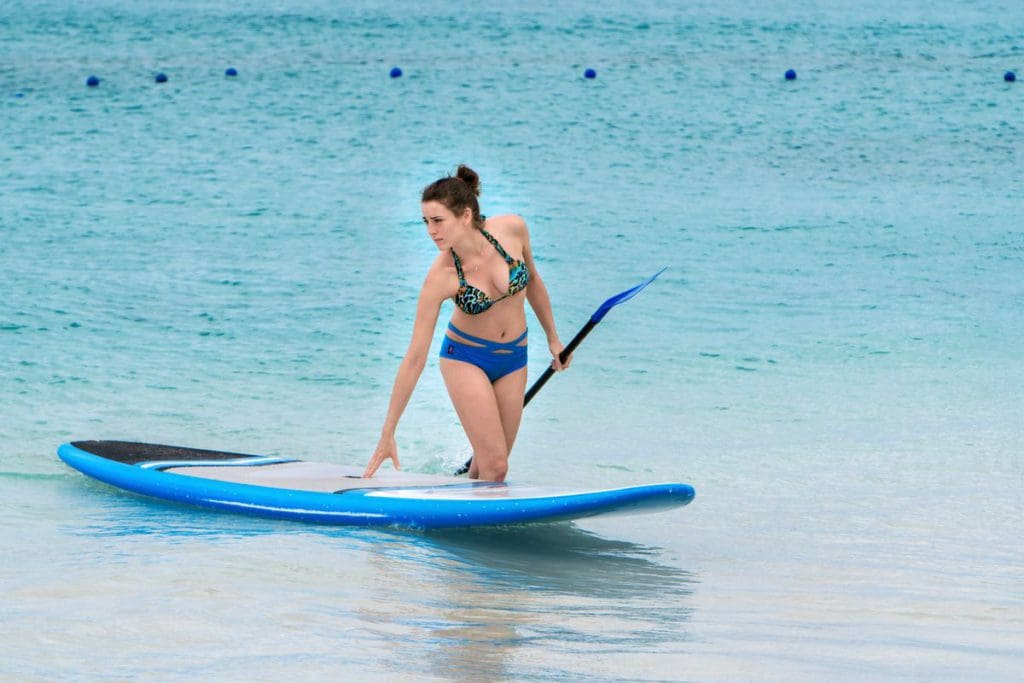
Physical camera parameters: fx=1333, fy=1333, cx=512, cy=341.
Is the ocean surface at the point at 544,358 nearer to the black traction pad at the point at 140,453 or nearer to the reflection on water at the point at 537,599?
the reflection on water at the point at 537,599

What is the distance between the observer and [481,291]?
5.09 m

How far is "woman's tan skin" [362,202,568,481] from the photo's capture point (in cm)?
495

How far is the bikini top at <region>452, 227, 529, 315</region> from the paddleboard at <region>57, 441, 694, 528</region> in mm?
738

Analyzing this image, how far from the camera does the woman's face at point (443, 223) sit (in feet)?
16.0

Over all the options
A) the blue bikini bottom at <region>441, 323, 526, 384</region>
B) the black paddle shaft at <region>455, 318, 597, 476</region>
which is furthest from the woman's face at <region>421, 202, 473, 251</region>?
the black paddle shaft at <region>455, 318, 597, 476</region>

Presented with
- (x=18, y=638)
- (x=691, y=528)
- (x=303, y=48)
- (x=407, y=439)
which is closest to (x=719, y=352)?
(x=407, y=439)

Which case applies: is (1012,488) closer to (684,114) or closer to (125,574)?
(125,574)

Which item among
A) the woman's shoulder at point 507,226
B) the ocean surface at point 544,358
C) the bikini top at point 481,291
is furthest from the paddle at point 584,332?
the ocean surface at point 544,358

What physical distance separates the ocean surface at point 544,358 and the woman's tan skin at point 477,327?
37 cm

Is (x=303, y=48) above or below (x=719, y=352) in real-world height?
above

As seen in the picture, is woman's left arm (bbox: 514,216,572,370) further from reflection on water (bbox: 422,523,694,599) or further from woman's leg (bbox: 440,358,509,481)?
reflection on water (bbox: 422,523,694,599)

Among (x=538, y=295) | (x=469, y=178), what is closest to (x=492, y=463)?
(x=538, y=295)

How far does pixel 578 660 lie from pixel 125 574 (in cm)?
→ 169

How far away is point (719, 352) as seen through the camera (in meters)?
9.98
